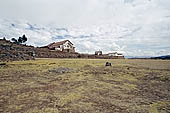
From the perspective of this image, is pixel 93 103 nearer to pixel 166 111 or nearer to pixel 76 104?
pixel 76 104

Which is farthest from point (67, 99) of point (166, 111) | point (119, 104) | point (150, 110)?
point (166, 111)

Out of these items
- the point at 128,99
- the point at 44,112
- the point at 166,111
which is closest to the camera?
the point at 44,112

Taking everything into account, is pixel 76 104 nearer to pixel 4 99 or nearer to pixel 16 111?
pixel 16 111

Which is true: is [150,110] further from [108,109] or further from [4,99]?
[4,99]

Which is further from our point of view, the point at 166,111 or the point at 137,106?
the point at 137,106

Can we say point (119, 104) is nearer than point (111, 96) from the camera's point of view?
Yes

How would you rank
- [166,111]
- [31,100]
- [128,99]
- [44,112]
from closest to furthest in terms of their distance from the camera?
[44,112] < [166,111] < [31,100] < [128,99]

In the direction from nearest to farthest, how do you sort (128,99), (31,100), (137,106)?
(137,106), (31,100), (128,99)

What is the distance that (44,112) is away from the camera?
2891mm

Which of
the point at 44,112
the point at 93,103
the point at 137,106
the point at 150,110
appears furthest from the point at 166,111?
the point at 44,112

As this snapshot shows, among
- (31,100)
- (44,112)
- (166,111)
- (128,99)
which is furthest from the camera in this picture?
(128,99)

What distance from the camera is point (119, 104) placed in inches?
137

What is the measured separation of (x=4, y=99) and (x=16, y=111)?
107 centimetres

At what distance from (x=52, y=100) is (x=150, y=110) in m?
2.90
